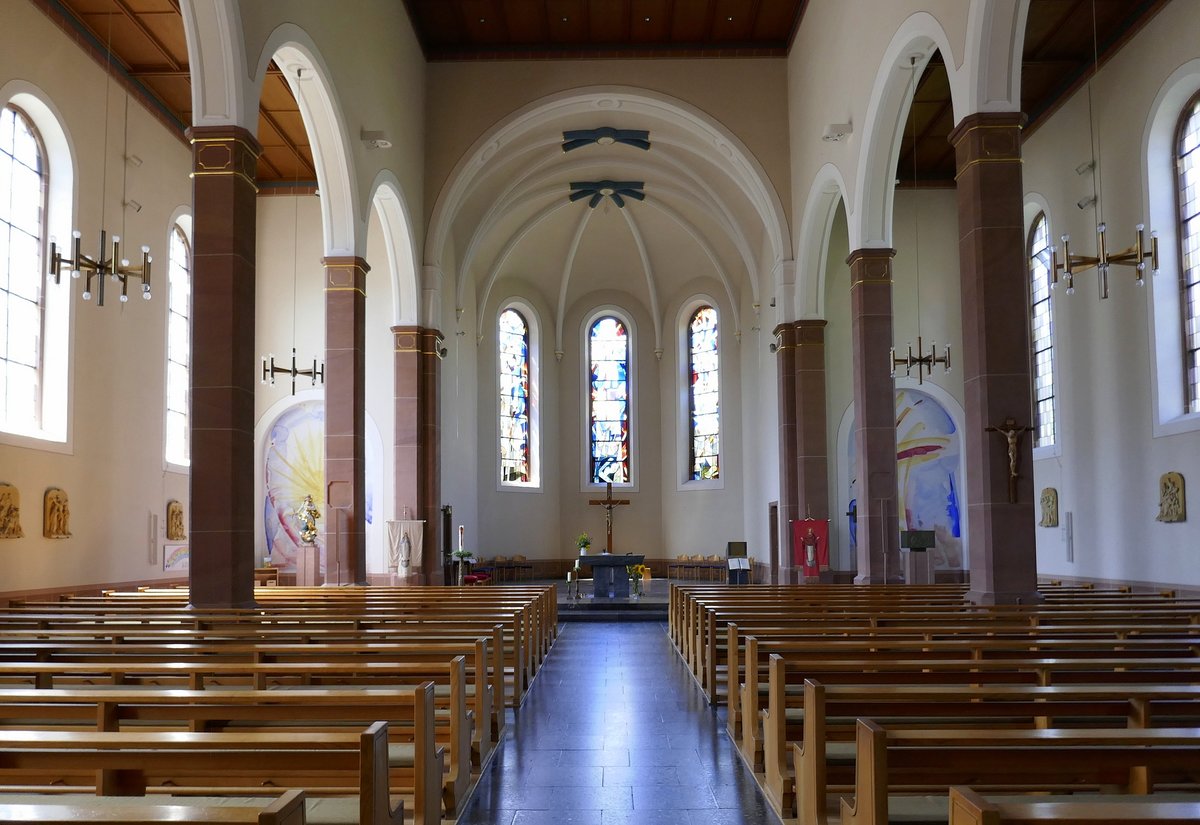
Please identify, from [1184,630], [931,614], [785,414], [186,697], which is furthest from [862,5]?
[186,697]

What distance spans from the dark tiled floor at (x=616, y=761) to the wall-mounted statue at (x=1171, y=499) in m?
6.78

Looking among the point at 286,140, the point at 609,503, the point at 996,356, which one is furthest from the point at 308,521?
the point at 996,356

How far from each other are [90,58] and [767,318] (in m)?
12.7

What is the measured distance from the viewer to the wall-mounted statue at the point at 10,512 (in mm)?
11578

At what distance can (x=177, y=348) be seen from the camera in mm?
16875

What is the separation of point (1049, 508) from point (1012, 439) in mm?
8194

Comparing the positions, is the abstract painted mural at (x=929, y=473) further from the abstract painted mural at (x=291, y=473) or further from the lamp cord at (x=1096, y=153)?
the abstract painted mural at (x=291, y=473)

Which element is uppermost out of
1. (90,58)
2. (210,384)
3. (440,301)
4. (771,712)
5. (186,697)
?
Result: (90,58)

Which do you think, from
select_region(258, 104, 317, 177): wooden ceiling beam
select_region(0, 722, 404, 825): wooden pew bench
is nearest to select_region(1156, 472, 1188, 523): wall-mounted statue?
select_region(0, 722, 404, 825): wooden pew bench

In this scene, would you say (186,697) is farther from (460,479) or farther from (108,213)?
(460,479)

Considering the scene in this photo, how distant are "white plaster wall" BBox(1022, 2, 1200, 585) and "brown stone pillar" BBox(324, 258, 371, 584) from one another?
32.7ft

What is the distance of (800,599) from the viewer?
10.1 meters

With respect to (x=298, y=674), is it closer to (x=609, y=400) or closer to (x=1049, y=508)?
(x=1049, y=508)

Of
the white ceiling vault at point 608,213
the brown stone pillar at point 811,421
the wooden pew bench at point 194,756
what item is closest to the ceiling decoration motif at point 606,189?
the white ceiling vault at point 608,213
